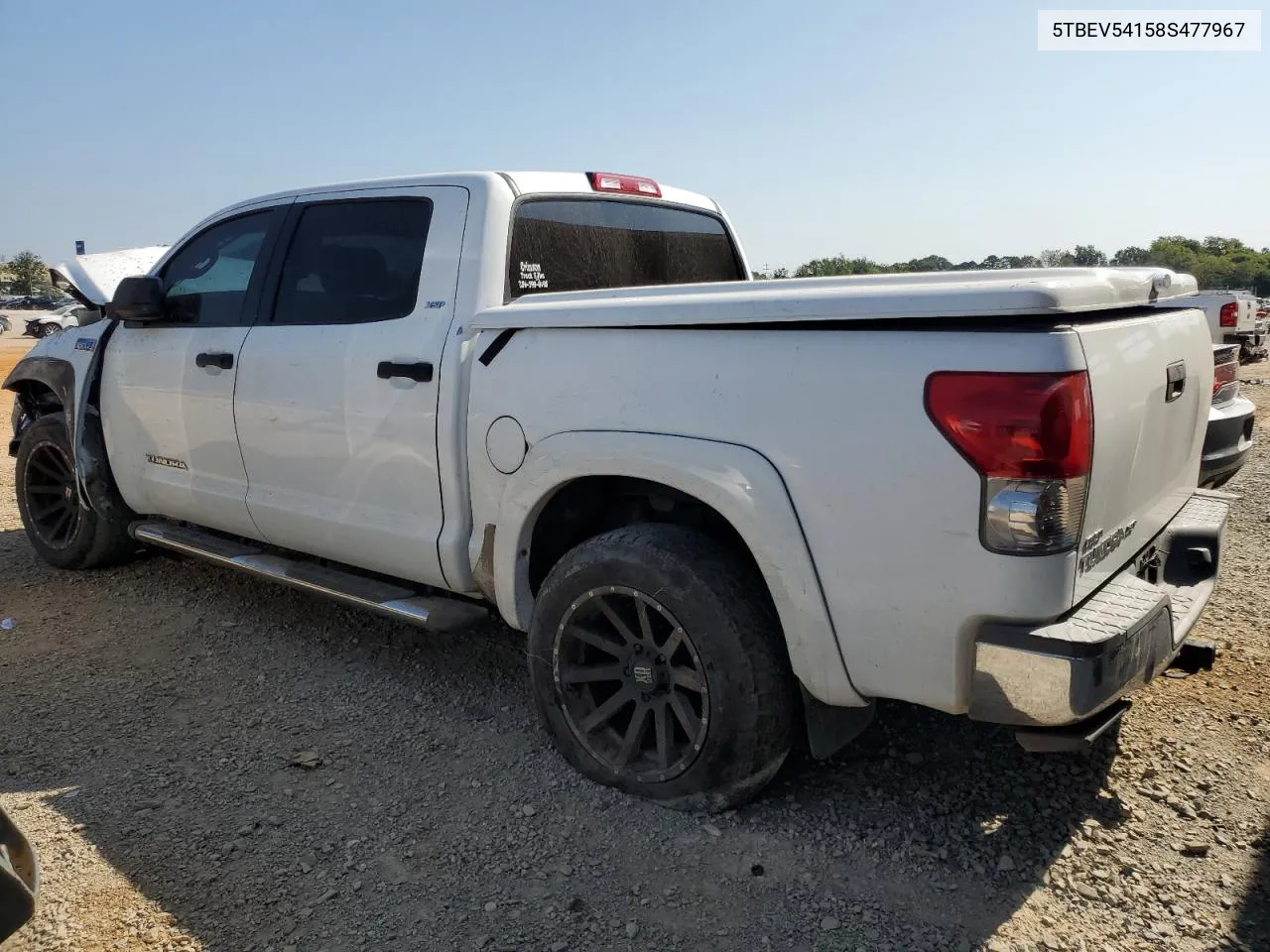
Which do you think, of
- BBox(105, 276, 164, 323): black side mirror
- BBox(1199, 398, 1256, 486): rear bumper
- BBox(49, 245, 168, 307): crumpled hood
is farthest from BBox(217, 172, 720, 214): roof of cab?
BBox(1199, 398, 1256, 486): rear bumper

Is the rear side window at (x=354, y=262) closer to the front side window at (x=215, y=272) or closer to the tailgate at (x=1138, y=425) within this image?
the front side window at (x=215, y=272)

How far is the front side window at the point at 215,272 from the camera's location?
14.1ft

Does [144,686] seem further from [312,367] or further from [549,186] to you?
[549,186]

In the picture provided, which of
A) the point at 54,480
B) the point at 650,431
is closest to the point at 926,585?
the point at 650,431

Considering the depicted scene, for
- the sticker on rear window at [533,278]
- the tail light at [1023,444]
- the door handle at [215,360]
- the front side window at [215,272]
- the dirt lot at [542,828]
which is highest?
the front side window at [215,272]

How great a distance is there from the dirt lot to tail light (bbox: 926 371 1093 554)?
102 centimetres

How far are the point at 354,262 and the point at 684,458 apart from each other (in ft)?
6.14

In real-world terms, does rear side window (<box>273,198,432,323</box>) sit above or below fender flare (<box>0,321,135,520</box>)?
above

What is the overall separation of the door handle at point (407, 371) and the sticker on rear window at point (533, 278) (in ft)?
1.60

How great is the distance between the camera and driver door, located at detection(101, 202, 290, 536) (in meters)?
4.25

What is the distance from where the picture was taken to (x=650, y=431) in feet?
9.14

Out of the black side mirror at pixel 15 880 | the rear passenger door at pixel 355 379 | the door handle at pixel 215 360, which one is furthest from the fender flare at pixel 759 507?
the door handle at pixel 215 360

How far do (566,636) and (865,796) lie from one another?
1041mm

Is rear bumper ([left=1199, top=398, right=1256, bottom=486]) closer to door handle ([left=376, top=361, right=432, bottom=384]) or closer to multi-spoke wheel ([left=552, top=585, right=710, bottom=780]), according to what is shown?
multi-spoke wheel ([left=552, top=585, right=710, bottom=780])
